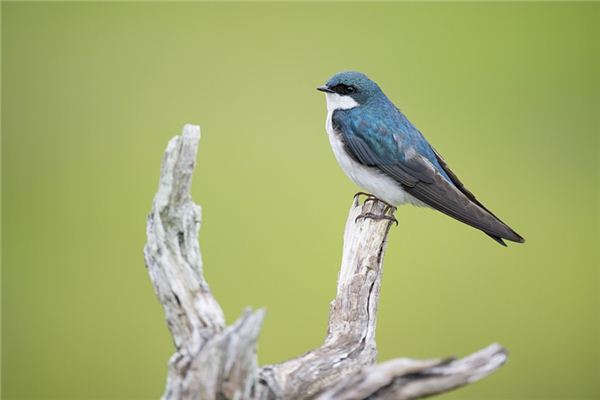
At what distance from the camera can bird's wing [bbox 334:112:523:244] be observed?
3963mm

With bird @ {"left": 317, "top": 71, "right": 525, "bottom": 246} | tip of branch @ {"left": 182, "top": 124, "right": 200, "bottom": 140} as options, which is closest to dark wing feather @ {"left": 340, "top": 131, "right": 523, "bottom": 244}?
bird @ {"left": 317, "top": 71, "right": 525, "bottom": 246}

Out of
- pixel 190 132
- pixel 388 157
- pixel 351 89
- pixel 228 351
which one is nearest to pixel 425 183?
pixel 388 157

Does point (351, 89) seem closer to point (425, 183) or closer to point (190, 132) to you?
point (425, 183)

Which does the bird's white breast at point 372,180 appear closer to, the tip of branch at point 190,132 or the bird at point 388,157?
the bird at point 388,157

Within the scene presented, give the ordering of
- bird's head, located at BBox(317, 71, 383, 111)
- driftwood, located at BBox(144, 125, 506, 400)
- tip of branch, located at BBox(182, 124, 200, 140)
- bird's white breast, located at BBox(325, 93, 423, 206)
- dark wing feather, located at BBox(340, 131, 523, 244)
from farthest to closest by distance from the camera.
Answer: bird's head, located at BBox(317, 71, 383, 111), bird's white breast, located at BBox(325, 93, 423, 206), dark wing feather, located at BBox(340, 131, 523, 244), tip of branch, located at BBox(182, 124, 200, 140), driftwood, located at BBox(144, 125, 506, 400)

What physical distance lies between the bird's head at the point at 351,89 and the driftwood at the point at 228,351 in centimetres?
181

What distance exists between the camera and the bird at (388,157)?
4.00 metres

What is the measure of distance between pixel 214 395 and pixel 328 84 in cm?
259

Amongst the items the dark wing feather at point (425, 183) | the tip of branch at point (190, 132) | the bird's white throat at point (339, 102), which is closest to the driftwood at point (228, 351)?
the tip of branch at point (190, 132)

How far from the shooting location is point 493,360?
210 centimetres

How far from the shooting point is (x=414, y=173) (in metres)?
4.02

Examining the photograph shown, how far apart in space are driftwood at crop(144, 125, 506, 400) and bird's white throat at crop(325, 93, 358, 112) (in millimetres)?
1812

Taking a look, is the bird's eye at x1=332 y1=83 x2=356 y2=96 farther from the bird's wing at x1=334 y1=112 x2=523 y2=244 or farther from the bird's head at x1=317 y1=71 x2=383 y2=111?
the bird's wing at x1=334 y1=112 x2=523 y2=244

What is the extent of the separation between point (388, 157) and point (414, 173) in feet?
0.56
